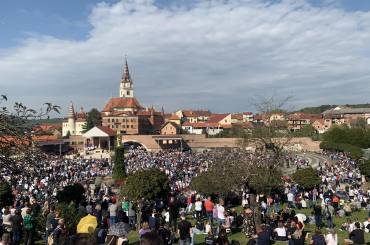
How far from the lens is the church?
119 metres

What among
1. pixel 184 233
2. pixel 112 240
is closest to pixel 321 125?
pixel 184 233

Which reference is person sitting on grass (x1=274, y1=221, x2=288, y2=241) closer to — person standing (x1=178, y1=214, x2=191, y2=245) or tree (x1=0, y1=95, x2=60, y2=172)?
person standing (x1=178, y1=214, x2=191, y2=245)

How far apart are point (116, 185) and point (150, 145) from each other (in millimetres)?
61564

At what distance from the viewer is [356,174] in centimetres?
3881

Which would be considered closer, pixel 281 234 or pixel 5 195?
pixel 281 234

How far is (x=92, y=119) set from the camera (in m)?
117

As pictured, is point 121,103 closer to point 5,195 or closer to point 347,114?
point 347,114

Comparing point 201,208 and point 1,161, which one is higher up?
point 1,161

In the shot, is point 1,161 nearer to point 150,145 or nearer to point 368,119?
point 150,145

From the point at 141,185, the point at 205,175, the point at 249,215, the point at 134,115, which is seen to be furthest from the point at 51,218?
the point at 134,115

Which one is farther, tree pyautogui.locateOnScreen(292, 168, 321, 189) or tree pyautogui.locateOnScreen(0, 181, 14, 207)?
tree pyautogui.locateOnScreen(292, 168, 321, 189)

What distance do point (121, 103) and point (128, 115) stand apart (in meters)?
19.6

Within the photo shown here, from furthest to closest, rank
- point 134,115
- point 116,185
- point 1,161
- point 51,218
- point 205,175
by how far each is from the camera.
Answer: point 134,115
point 116,185
point 205,175
point 51,218
point 1,161

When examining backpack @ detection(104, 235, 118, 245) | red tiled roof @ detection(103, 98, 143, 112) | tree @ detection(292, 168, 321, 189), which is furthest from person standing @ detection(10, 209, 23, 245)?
red tiled roof @ detection(103, 98, 143, 112)
